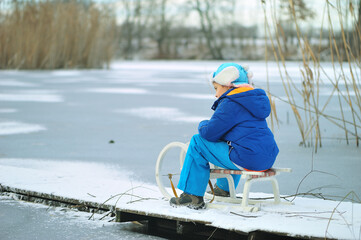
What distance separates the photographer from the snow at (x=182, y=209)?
1.91 m

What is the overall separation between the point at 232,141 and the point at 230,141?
1 centimetres

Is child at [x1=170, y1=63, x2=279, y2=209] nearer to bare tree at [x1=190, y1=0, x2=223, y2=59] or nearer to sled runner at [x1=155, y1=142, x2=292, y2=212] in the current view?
sled runner at [x1=155, y1=142, x2=292, y2=212]

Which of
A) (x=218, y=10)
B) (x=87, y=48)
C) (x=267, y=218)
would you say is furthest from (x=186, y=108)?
(x=218, y=10)

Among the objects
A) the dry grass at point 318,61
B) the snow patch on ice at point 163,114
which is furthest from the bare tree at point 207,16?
the dry grass at point 318,61

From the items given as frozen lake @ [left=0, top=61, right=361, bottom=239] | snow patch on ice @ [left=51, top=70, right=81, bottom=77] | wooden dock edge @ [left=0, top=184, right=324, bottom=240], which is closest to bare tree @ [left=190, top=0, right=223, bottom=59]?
snow patch on ice @ [left=51, top=70, right=81, bottom=77]

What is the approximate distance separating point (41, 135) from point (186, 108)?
7.40ft

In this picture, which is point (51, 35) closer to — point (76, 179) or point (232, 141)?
point (76, 179)

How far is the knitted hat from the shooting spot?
2258 millimetres

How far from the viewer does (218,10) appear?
30.7m

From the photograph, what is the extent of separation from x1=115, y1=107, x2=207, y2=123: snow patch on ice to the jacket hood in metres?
3.16

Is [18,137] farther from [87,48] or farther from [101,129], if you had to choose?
[87,48]

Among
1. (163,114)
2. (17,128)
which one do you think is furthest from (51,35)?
(17,128)

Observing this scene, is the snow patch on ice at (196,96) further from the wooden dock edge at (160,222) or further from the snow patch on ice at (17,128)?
the wooden dock edge at (160,222)

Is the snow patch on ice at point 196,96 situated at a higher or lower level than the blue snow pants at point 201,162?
lower
